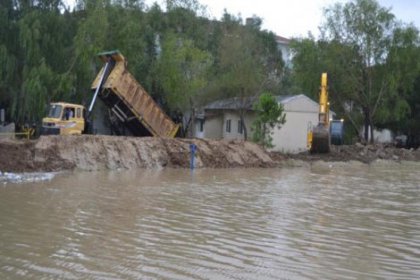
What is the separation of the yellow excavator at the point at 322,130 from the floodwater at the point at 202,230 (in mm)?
14850

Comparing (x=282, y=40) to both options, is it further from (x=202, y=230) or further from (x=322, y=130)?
(x=202, y=230)

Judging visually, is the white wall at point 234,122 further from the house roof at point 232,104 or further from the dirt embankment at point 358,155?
the dirt embankment at point 358,155

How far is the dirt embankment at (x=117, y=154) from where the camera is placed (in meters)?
25.0

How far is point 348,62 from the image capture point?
50031 millimetres

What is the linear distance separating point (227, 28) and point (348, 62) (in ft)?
38.3

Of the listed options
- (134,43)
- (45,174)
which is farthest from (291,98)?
(45,174)

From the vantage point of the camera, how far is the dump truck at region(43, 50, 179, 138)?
106 feet

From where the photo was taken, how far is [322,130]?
125 ft

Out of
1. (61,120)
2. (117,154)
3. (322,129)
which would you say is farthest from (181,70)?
(117,154)

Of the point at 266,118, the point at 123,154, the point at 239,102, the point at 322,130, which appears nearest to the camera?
the point at 123,154

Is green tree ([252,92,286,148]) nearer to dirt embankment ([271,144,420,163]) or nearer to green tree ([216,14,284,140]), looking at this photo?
dirt embankment ([271,144,420,163])

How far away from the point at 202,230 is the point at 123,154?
54.3 ft

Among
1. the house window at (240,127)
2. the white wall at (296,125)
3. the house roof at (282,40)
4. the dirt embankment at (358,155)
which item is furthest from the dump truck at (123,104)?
the house roof at (282,40)

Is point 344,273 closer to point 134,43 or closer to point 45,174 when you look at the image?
point 45,174
